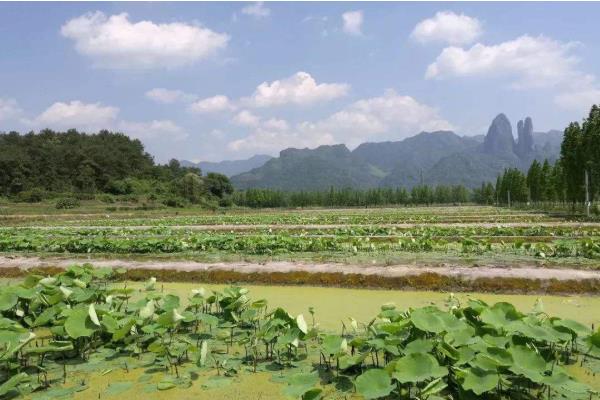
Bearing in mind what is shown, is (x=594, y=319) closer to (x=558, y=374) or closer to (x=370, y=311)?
(x=370, y=311)

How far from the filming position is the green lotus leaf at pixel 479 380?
308 centimetres

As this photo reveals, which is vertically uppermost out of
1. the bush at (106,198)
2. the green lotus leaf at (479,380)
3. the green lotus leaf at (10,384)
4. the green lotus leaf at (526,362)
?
the bush at (106,198)

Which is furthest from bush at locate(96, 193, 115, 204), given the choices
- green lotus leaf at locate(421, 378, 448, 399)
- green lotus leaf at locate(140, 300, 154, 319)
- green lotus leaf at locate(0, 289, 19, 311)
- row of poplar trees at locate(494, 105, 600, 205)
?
green lotus leaf at locate(421, 378, 448, 399)

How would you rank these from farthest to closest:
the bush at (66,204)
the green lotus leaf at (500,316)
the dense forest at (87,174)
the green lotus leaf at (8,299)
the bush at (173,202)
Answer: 1. the dense forest at (87,174)
2. the bush at (173,202)
3. the bush at (66,204)
4. the green lotus leaf at (8,299)
5. the green lotus leaf at (500,316)

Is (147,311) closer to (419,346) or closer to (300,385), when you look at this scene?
(300,385)

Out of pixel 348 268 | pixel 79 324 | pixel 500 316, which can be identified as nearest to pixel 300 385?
pixel 500 316

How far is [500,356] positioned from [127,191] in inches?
2710

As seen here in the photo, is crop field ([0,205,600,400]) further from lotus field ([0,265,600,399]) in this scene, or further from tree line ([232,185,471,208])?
tree line ([232,185,471,208])

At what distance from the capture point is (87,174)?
6938 centimetres

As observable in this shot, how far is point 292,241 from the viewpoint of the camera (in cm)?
1347

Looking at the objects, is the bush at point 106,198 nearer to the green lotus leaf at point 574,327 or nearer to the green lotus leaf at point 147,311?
the green lotus leaf at point 147,311

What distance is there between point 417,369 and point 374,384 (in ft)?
1.08

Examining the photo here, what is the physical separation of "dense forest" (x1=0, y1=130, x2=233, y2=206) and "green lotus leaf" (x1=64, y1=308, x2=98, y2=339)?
57.0m

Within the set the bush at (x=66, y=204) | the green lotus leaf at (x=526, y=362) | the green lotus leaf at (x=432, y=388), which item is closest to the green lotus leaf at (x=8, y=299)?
the green lotus leaf at (x=432, y=388)
